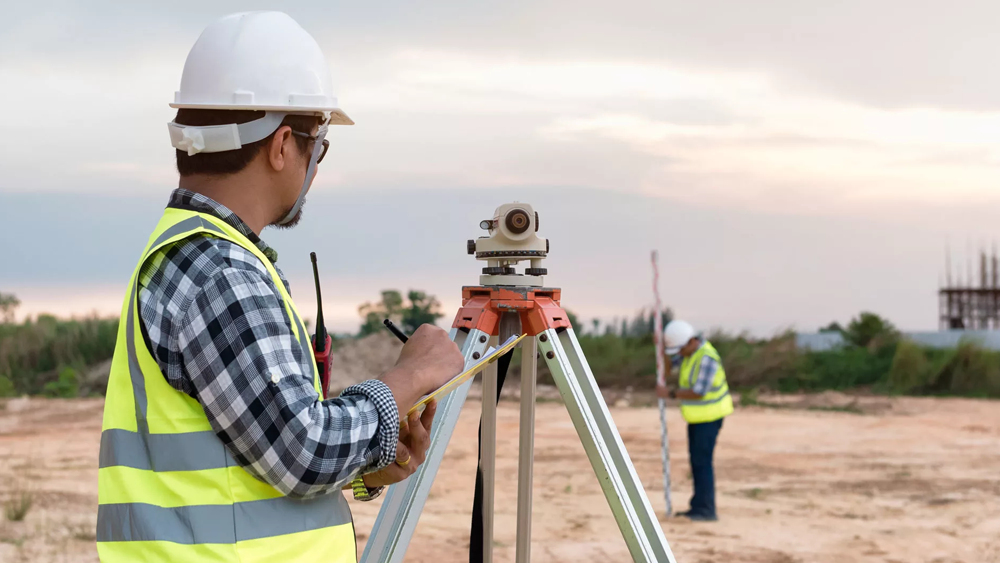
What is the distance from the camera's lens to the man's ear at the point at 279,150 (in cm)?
171

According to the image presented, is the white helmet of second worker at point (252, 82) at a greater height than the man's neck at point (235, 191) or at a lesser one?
greater

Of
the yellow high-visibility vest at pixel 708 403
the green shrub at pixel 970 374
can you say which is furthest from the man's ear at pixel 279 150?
the green shrub at pixel 970 374

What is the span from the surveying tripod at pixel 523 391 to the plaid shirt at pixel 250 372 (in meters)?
1.24

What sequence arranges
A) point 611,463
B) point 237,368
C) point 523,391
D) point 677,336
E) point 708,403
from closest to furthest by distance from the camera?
point 237,368, point 611,463, point 523,391, point 708,403, point 677,336

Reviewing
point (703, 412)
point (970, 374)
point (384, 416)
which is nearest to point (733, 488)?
Answer: point (703, 412)

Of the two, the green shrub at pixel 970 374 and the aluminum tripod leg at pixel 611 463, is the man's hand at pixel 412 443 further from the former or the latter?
the green shrub at pixel 970 374

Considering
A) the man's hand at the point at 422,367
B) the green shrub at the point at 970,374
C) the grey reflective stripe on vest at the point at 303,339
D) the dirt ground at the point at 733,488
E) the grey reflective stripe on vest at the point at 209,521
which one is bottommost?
the dirt ground at the point at 733,488

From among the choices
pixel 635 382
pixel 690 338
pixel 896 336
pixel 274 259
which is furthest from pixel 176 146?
pixel 896 336

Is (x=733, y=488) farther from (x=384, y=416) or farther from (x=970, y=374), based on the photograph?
(x=970, y=374)

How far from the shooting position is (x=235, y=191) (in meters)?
1.70

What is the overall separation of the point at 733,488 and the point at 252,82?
8.41 meters

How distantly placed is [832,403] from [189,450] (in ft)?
53.1

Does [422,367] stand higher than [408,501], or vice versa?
[422,367]

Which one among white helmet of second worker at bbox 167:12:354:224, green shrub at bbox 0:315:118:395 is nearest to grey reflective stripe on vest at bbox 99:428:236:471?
white helmet of second worker at bbox 167:12:354:224
